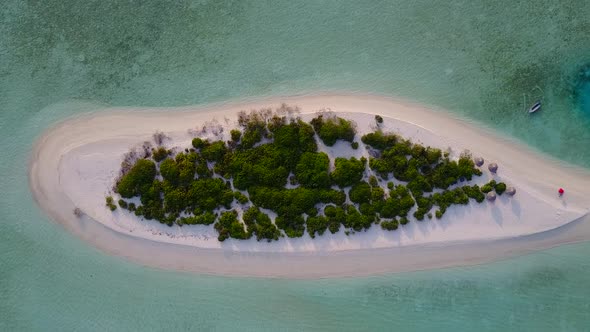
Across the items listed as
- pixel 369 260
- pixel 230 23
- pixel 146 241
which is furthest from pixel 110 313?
pixel 230 23

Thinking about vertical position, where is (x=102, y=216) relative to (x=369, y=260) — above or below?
above

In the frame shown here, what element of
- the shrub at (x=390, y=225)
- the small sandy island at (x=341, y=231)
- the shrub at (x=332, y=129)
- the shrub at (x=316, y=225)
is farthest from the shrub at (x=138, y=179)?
the shrub at (x=390, y=225)

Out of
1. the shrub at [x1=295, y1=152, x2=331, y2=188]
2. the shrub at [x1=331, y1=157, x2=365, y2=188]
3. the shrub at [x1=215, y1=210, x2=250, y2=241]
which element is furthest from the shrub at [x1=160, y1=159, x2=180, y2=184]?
the shrub at [x1=331, y1=157, x2=365, y2=188]

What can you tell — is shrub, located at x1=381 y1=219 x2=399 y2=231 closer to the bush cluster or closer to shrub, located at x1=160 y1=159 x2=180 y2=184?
the bush cluster

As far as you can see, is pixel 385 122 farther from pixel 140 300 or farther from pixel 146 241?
pixel 140 300

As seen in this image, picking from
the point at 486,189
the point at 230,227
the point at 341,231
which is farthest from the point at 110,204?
the point at 486,189

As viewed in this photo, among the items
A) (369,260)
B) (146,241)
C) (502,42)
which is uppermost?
(502,42)

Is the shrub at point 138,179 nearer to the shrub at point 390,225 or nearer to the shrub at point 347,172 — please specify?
the shrub at point 347,172
